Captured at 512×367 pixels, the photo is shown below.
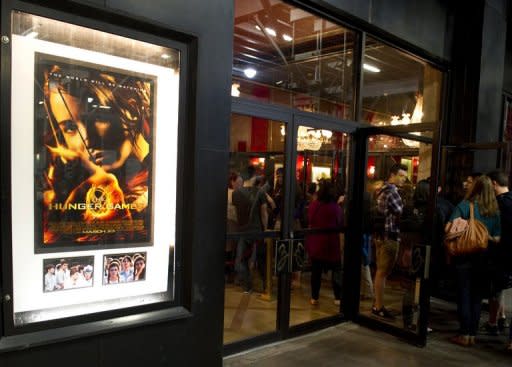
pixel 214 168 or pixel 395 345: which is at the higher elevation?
pixel 214 168

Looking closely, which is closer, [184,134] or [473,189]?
[184,134]

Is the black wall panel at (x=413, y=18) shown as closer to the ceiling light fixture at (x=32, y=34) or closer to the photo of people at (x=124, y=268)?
the ceiling light fixture at (x=32, y=34)

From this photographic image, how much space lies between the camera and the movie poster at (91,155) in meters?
2.37

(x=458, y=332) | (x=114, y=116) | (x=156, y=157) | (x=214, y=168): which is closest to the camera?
(x=114, y=116)

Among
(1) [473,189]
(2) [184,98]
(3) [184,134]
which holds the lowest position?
(1) [473,189]

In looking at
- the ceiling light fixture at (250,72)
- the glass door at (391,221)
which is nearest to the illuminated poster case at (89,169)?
the ceiling light fixture at (250,72)

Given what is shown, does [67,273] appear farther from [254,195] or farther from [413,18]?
[413,18]

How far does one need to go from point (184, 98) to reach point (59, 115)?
85 centimetres

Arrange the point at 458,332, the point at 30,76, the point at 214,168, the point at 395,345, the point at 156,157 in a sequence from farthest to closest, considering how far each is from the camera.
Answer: the point at 458,332 → the point at 395,345 → the point at 214,168 → the point at 156,157 → the point at 30,76

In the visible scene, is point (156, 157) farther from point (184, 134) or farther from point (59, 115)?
point (59, 115)

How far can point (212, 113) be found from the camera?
117 inches

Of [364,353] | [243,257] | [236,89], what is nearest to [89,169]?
[236,89]

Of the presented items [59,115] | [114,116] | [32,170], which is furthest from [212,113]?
[32,170]

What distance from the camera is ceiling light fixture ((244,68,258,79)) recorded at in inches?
163
